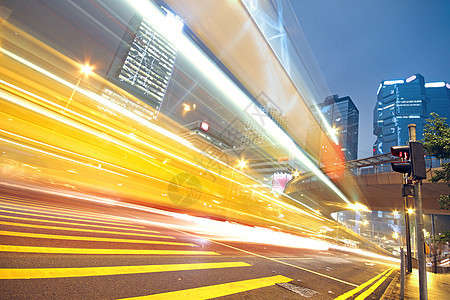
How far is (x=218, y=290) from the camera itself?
144 inches

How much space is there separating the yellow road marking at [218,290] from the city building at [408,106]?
19897cm

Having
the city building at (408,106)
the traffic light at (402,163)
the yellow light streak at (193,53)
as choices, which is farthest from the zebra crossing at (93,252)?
the city building at (408,106)

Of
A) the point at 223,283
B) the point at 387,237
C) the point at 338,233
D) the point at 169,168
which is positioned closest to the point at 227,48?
the point at 169,168

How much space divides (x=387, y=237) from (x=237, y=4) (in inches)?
6863

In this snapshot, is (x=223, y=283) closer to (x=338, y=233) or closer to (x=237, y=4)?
(x=237, y=4)

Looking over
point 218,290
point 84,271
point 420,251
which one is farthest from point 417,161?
point 84,271

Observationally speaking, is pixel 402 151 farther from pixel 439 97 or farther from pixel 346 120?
pixel 439 97

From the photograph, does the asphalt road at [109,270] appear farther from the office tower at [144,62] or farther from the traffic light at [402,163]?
the office tower at [144,62]

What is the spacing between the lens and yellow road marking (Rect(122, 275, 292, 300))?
10.00 ft

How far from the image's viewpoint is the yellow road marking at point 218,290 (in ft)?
10.00

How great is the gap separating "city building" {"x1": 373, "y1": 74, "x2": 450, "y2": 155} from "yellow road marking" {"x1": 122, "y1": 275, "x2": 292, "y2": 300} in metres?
199

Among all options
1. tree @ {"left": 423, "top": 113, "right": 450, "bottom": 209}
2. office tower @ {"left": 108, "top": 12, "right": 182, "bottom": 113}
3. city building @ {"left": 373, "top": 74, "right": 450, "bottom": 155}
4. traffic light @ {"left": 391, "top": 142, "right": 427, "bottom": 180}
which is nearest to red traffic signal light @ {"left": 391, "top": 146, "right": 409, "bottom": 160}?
traffic light @ {"left": 391, "top": 142, "right": 427, "bottom": 180}

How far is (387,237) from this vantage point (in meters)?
134

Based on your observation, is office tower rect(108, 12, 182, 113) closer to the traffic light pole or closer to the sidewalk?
the sidewalk
